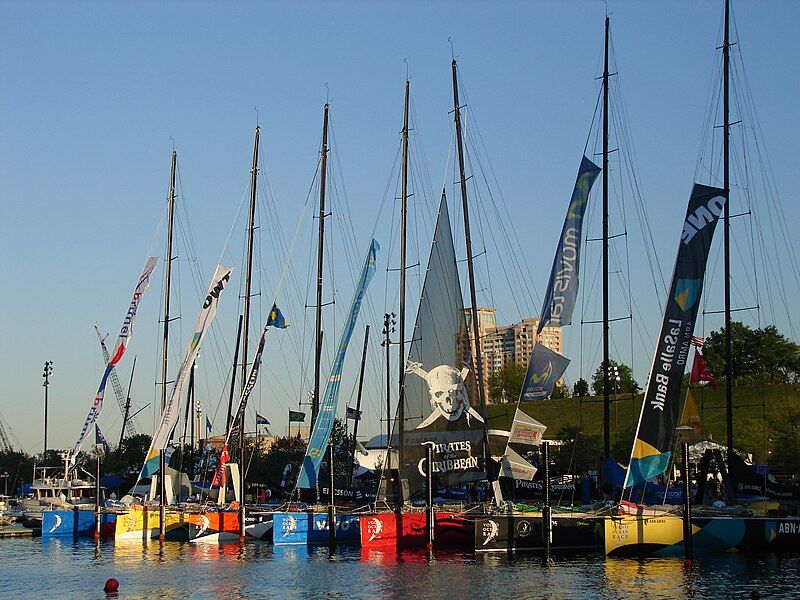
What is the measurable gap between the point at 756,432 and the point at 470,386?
43.4 metres

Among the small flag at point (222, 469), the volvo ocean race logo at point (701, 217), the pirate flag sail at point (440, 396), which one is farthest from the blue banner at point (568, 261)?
the small flag at point (222, 469)

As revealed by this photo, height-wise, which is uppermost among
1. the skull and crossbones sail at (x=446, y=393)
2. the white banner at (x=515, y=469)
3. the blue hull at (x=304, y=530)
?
the skull and crossbones sail at (x=446, y=393)

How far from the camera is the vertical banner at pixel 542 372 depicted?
46469mm

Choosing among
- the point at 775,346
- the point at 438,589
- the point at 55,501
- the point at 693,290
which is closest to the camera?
the point at 438,589

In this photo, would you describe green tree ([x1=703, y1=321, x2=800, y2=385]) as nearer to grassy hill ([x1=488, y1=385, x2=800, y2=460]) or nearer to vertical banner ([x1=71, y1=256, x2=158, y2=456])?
grassy hill ([x1=488, y1=385, x2=800, y2=460])

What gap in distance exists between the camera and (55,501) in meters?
83.0

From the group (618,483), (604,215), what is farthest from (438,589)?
(604,215)

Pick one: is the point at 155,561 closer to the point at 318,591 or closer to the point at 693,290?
the point at 318,591

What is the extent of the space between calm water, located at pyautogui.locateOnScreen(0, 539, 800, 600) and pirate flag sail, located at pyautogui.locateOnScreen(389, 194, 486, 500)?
13.1ft

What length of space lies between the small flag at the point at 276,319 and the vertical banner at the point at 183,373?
162 inches

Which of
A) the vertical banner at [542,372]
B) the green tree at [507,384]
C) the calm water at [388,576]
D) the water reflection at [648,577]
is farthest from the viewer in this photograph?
the green tree at [507,384]

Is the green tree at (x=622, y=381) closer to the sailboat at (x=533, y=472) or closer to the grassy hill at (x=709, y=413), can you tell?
the grassy hill at (x=709, y=413)

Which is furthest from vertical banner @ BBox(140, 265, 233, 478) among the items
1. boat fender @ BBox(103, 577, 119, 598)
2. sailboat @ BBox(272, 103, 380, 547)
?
boat fender @ BBox(103, 577, 119, 598)

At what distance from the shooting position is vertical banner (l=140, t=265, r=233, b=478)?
191 feet
